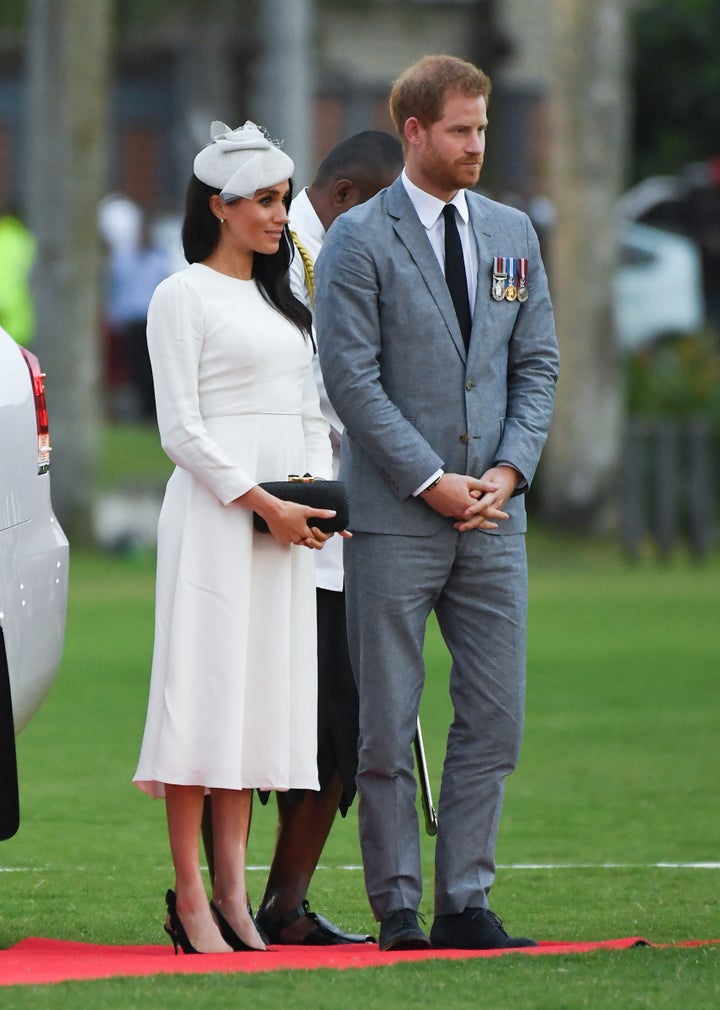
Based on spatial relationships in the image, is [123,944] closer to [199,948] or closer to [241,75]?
[199,948]

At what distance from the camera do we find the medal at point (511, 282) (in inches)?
255

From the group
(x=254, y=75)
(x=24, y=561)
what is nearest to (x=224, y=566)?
(x=24, y=561)

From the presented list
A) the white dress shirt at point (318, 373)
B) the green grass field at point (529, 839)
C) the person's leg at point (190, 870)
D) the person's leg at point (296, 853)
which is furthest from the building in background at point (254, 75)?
the person's leg at point (190, 870)

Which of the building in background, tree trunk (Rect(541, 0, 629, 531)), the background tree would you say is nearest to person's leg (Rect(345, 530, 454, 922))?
tree trunk (Rect(541, 0, 629, 531))

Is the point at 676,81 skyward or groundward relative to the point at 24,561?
Answer: skyward

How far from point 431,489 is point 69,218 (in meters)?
15.0

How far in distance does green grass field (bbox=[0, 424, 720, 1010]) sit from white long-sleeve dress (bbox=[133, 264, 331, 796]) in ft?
2.22

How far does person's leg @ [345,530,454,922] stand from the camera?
251 inches

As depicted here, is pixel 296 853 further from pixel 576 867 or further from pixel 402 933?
pixel 576 867

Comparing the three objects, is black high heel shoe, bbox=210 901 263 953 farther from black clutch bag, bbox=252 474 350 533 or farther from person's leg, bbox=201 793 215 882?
black clutch bag, bbox=252 474 350 533

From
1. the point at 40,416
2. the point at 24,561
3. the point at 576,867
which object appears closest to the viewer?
the point at 24,561

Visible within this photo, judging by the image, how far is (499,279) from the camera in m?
6.46

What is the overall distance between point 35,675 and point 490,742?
1.22 m

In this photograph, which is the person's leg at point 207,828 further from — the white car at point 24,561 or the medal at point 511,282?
the medal at point 511,282
